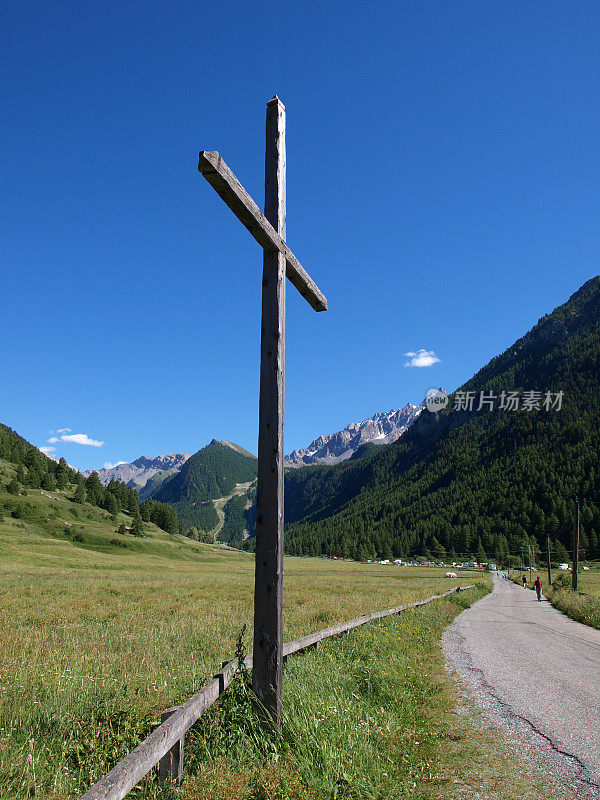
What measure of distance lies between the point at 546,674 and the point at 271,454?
970 centimetres

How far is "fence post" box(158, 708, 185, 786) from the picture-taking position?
12.6 feet

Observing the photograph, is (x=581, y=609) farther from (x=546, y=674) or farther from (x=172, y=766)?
(x=172, y=766)

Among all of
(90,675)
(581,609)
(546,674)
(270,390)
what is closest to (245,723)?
(90,675)

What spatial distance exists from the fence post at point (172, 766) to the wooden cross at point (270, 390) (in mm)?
1214

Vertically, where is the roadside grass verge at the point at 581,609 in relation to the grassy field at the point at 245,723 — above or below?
below

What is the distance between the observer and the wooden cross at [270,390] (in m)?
4.93

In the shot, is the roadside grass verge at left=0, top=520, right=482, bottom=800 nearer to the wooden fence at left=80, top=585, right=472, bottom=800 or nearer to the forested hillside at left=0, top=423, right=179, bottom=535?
the wooden fence at left=80, top=585, right=472, bottom=800

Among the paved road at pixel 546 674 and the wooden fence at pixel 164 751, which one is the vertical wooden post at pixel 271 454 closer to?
the wooden fence at pixel 164 751

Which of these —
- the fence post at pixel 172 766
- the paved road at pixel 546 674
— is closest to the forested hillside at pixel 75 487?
the paved road at pixel 546 674

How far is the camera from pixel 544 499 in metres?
155

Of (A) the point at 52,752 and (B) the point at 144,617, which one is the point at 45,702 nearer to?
(A) the point at 52,752

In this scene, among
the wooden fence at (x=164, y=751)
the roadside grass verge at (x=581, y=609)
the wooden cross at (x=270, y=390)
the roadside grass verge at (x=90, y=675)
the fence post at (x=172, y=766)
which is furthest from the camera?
the roadside grass verge at (x=581, y=609)

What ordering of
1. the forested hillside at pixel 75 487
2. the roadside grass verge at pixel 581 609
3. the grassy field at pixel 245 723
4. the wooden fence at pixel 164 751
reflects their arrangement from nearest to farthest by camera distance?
the wooden fence at pixel 164 751
the grassy field at pixel 245 723
the roadside grass verge at pixel 581 609
the forested hillside at pixel 75 487

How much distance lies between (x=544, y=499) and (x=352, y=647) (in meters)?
169
